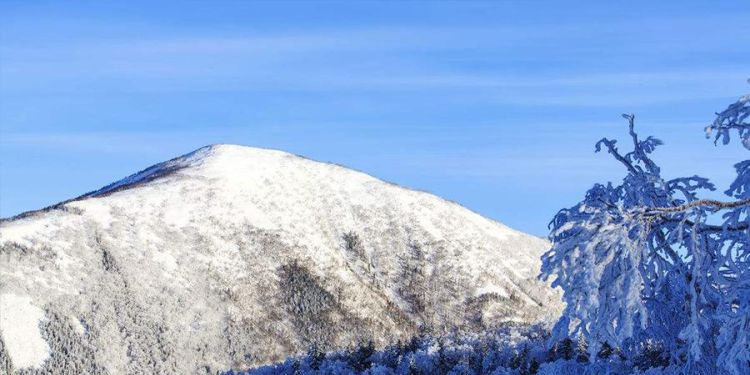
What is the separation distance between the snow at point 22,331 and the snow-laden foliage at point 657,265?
3663cm

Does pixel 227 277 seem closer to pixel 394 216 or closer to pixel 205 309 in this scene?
pixel 205 309

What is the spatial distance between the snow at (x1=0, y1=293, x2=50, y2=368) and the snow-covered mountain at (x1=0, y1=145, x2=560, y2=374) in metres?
0.10

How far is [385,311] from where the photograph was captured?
190 ft

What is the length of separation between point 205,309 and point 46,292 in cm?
891

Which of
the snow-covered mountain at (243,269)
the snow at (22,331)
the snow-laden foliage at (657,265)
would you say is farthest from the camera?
the snow-covered mountain at (243,269)

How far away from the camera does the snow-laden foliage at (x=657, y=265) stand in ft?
35.9

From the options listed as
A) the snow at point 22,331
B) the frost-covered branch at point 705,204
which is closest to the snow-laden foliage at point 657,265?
the frost-covered branch at point 705,204

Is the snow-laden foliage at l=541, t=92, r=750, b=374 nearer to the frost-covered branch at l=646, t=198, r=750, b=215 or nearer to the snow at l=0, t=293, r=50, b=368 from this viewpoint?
the frost-covered branch at l=646, t=198, r=750, b=215

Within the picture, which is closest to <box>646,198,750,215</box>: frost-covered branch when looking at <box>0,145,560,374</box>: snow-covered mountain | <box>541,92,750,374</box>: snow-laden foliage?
<box>541,92,750,374</box>: snow-laden foliage

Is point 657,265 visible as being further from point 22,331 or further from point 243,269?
point 243,269

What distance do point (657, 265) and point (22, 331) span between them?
40320mm

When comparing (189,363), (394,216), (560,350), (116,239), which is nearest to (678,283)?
(560,350)

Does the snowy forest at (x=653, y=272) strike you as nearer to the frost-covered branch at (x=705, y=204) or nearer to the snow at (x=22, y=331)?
the frost-covered branch at (x=705, y=204)

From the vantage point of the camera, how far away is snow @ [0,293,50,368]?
43919mm
